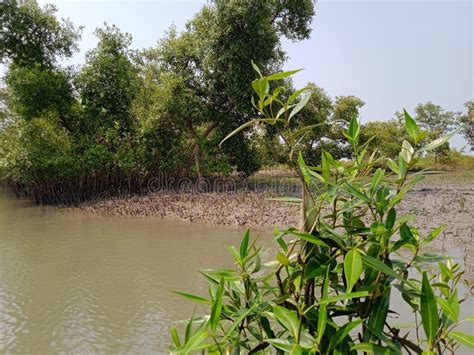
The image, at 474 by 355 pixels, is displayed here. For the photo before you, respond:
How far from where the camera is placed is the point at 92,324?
311 cm

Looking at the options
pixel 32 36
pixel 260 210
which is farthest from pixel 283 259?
pixel 32 36

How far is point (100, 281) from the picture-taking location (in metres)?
4.11

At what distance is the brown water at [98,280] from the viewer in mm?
2896

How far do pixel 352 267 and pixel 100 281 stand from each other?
12.6ft

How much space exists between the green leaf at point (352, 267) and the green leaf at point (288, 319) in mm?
141

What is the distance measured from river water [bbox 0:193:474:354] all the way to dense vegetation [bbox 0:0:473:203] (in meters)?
3.44

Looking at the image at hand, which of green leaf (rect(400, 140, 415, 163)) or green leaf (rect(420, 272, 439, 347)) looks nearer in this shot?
green leaf (rect(420, 272, 439, 347))

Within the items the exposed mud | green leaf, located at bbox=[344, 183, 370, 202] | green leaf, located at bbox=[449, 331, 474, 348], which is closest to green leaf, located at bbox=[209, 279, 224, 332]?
green leaf, located at bbox=[344, 183, 370, 202]

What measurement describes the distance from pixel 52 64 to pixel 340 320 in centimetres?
1116

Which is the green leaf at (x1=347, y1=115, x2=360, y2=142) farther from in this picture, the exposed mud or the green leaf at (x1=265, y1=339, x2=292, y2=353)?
the exposed mud

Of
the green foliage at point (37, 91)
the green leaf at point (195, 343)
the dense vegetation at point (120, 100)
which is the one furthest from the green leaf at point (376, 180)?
the green foliage at point (37, 91)

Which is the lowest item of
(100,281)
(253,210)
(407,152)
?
(100,281)

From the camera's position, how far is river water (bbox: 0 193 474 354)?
2893 mm

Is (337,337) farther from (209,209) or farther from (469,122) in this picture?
(469,122)
